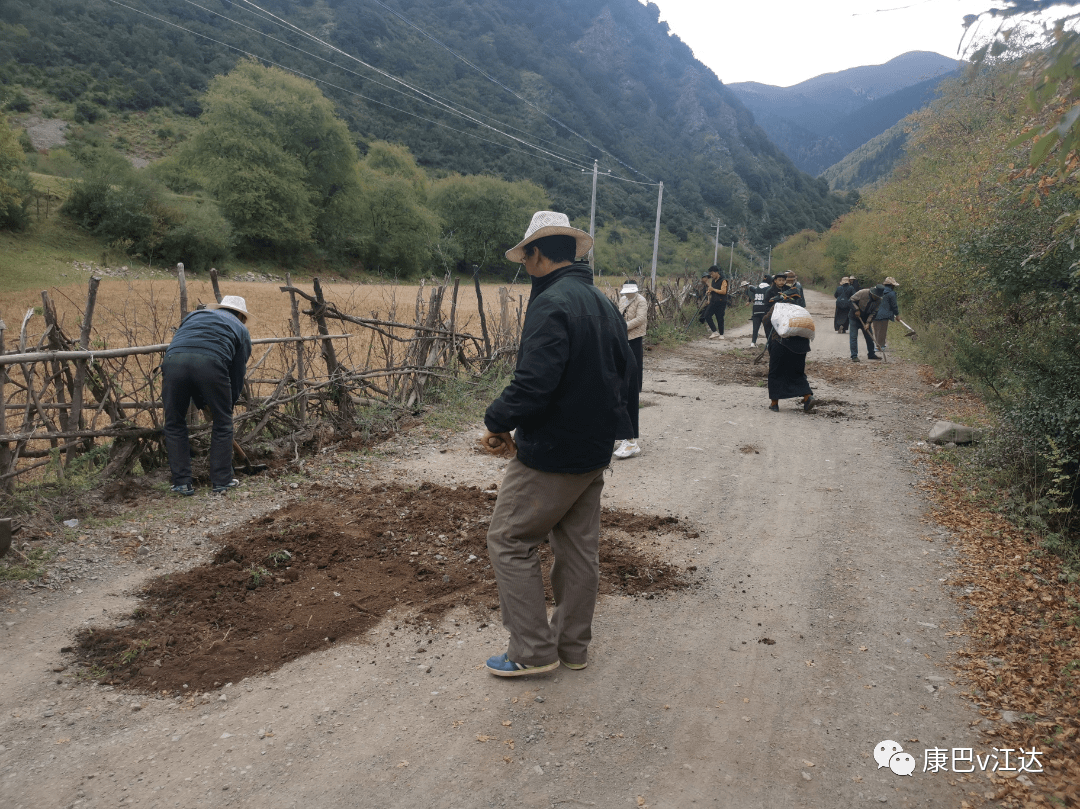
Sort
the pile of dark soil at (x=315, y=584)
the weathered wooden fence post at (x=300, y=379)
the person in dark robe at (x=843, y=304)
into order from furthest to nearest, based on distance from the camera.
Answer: the person in dark robe at (x=843, y=304), the weathered wooden fence post at (x=300, y=379), the pile of dark soil at (x=315, y=584)

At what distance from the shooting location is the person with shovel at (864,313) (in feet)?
43.7

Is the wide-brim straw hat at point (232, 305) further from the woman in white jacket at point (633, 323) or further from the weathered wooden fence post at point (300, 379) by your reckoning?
the woman in white jacket at point (633, 323)

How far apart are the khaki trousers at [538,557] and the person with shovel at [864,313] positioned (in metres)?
12.1

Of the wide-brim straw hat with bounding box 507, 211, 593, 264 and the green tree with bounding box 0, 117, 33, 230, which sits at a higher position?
the green tree with bounding box 0, 117, 33, 230

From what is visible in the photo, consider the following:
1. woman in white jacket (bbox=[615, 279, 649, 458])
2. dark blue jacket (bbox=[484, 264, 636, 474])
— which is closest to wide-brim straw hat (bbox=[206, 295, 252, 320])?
woman in white jacket (bbox=[615, 279, 649, 458])

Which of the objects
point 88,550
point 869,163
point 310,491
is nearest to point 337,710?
point 88,550

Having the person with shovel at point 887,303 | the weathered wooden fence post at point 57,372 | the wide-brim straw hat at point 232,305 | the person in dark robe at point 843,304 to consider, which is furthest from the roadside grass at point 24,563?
the person in dark robe at point 843,304

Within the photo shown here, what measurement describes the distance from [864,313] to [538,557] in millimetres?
12739

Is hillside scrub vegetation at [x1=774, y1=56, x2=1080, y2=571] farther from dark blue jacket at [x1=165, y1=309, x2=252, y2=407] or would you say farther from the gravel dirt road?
dark blue jacket at [x1=165, y1=309, x2=252, y2=407]

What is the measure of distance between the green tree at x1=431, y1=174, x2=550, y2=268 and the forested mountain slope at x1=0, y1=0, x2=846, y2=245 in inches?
207

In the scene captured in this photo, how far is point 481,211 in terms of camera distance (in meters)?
54.3

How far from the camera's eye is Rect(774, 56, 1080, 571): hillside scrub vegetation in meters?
4.68

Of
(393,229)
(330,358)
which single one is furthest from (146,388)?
(393,229)

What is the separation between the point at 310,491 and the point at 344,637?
233cm
